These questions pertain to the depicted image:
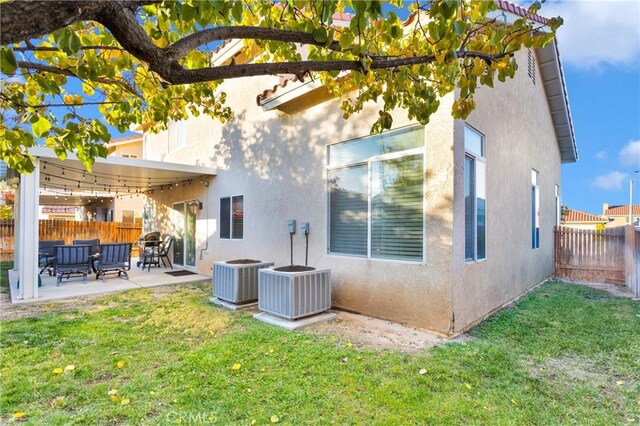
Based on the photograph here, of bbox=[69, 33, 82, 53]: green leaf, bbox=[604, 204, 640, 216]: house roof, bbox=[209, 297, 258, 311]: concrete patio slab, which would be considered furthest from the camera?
bbox=[604, 204, 640, 216]: house roof

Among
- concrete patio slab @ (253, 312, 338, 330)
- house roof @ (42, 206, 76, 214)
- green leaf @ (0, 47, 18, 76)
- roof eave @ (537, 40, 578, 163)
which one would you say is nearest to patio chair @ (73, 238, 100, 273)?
concrete patio slab @ (253, 312, 338, 330)

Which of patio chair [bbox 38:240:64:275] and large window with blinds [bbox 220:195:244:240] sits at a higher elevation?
large window with blinds [bbox 220:195:244:240]

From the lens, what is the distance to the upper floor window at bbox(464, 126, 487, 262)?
5.51 m

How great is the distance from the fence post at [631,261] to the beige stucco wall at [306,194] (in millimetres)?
6028

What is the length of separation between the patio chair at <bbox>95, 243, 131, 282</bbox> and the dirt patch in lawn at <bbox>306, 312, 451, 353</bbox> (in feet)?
22.5

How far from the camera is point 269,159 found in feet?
26.7

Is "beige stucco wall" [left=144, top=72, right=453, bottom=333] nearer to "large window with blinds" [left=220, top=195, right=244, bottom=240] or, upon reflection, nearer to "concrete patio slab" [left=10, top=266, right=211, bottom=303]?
"large window with blinds" [left=220, top=195, right=244, bottom=240]

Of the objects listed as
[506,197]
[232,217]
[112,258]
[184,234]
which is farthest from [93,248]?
[506,197]

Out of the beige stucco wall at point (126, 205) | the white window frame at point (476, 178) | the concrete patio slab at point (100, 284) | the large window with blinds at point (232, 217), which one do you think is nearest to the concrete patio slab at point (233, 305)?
the large window with blinds at point (232, 217)

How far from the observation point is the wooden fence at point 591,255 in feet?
31.8

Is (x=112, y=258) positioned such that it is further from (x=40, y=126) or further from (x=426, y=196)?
(x=426, y=196)

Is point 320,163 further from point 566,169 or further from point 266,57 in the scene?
point 566,169

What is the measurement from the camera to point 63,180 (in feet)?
36.8

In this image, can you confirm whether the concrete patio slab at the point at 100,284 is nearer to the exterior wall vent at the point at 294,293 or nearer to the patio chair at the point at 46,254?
the patio chair at the point at 46,254
